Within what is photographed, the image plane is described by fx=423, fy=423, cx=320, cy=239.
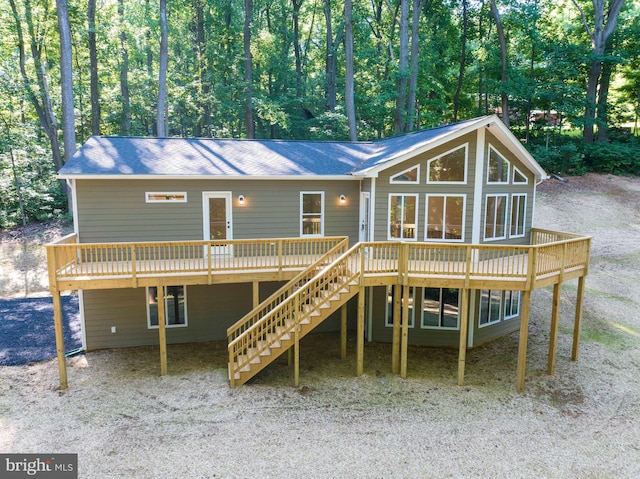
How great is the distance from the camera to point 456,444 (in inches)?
313

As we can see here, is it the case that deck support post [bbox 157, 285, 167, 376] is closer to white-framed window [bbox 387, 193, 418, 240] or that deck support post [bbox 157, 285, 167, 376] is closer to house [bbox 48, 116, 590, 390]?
house [bbox 48, 116, 590, 390]

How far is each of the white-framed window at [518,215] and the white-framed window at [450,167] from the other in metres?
1.98

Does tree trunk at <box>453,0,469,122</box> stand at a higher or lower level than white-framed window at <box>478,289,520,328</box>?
higher

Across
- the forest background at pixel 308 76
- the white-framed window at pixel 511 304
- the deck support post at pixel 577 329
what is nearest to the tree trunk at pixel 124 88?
the forest background at pixel 308 76

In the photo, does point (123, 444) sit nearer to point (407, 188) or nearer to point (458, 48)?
point (407, 188)

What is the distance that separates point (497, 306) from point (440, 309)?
1.94 m

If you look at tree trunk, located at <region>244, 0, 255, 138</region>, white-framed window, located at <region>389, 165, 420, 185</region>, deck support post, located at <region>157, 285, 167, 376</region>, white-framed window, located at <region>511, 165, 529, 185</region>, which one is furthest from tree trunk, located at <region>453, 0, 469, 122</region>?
deck support post, located at <region>157, 285, 167, 376</region>

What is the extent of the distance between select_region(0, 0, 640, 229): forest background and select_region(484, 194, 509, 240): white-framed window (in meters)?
11.4

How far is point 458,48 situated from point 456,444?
27578mm

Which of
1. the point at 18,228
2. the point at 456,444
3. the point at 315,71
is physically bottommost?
the point at 456,444

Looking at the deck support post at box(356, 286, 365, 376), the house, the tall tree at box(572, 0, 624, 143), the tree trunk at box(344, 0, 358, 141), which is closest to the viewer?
the house

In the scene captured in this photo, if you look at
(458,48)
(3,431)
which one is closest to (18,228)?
(3,431)

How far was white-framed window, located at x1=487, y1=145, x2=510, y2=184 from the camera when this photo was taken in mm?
11523

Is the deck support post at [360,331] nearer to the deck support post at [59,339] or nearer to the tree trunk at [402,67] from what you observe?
the deck support post at [59,339]
